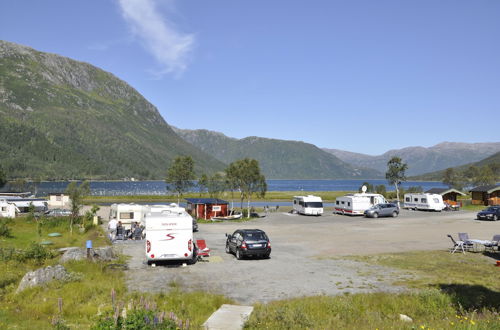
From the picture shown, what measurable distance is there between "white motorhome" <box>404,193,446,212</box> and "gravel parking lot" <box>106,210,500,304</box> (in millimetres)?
22796

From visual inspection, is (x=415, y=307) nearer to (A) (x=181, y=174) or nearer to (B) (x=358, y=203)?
(B) (x=358, y=203)

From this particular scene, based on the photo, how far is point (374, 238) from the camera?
31.3 m

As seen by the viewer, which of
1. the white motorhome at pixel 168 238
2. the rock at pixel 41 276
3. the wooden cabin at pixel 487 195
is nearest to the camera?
the rock at pixel 41 276

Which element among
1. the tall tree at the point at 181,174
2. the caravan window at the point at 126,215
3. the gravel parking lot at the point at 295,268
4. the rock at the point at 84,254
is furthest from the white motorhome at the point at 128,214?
the tall tree at the point at 181,174

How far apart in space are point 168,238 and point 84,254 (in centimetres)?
436

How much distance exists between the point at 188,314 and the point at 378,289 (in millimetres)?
7611

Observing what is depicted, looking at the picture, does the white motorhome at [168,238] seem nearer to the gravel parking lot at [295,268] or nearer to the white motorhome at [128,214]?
the gravel parking lot at [295,268]

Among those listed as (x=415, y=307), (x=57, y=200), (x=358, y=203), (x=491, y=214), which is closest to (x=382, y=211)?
(x=358, y=203)

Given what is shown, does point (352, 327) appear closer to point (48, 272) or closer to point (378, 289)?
point (378, 289)

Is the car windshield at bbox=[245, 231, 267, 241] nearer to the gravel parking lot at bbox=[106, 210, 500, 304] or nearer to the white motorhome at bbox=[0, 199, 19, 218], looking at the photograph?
the gravel parking lot at bbox=[106, 210, 500, 304]

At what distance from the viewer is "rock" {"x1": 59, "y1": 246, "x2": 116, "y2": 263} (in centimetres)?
1922

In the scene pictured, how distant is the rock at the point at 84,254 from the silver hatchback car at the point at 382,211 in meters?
36.5

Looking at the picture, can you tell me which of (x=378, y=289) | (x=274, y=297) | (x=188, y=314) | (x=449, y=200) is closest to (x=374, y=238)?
(x=378, y=289)

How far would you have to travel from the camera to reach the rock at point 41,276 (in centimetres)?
1473
